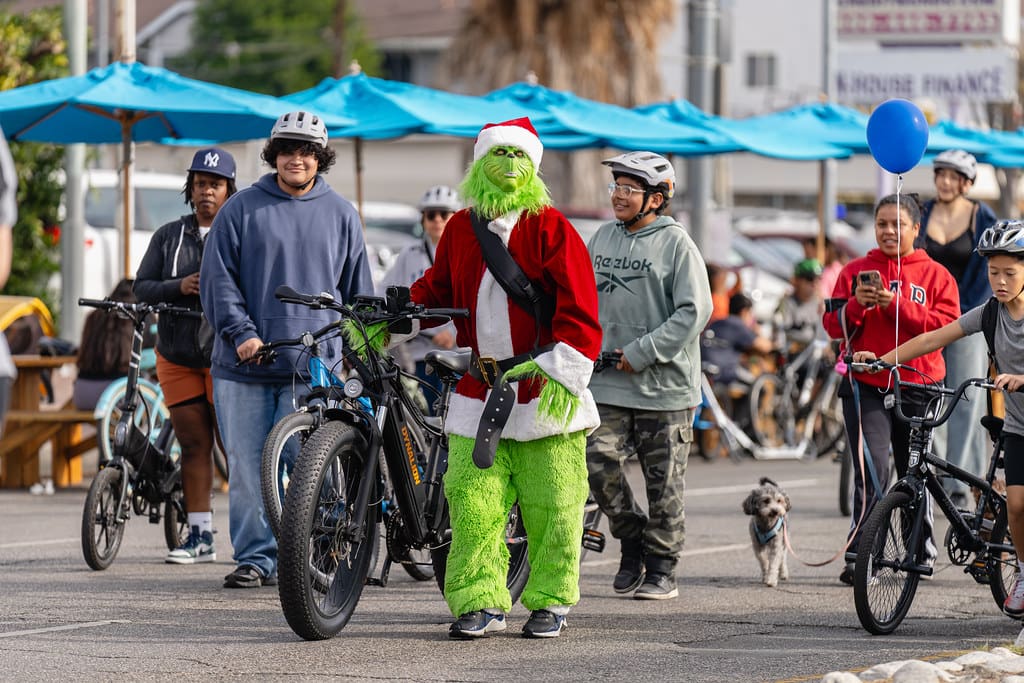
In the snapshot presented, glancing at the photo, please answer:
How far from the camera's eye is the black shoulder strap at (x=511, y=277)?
729 centimetres

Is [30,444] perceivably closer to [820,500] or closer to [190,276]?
[190,276]

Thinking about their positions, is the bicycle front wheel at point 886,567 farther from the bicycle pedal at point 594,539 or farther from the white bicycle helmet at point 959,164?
the white bicycle helmet at point 959,164

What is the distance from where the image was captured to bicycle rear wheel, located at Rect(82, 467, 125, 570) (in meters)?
9.30

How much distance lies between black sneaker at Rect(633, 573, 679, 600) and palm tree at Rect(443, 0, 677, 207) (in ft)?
77.8

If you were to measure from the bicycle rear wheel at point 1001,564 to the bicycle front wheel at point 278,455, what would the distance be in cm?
294

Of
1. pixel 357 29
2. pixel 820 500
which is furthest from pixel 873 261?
pixel 357 29

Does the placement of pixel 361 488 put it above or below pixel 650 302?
below

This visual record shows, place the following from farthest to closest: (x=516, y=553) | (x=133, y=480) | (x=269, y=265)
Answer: (x=133, y=480), (x=269, y=265), (x=516, y=553)

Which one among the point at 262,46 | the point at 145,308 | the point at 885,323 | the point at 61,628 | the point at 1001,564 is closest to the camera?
the point at 61,628

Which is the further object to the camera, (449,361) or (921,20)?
(921,20)

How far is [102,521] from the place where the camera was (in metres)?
9.46

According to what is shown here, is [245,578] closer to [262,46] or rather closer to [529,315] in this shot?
[529,315]

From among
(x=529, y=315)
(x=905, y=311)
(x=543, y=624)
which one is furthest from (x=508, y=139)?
(x=905, y=311)

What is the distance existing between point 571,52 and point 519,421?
84.8ft
